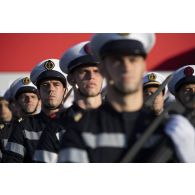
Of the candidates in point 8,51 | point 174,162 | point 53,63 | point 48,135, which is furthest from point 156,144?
point 8,51

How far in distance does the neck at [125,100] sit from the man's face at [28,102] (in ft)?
10.8

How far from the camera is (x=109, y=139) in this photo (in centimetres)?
306

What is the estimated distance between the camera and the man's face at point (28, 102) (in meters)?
6.41

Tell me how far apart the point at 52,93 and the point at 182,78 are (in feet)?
3.41

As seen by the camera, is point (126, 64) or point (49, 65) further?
point (49, 65)

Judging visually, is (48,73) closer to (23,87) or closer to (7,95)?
(23,87)

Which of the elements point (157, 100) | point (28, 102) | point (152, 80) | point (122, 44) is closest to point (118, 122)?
point (122, 44)

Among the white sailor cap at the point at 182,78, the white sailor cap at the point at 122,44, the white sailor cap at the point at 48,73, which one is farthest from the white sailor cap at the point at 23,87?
the white sailor cap at the point at 122,44

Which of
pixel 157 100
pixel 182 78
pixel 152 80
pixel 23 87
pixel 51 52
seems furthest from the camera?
pixel 51 52

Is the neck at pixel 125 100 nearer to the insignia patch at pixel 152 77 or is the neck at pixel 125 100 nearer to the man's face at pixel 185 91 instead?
the man's face at pixel 185 91

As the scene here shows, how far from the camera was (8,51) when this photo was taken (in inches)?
332

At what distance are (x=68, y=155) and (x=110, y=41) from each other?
59cm

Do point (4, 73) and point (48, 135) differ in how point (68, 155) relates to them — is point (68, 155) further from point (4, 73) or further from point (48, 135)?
point (4, 73)

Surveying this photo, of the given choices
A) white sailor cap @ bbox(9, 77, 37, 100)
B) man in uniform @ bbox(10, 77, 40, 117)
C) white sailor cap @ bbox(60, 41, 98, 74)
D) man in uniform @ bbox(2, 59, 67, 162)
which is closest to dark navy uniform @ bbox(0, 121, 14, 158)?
man in uniform @ bbox(10, 77, 40, 117)
